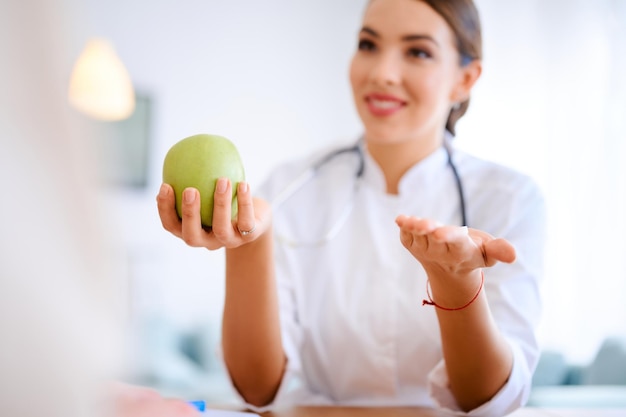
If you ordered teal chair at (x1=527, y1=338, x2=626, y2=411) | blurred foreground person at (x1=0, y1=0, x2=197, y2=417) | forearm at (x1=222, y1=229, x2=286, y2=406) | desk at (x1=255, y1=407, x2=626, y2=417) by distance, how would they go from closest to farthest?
1. blurred foreground person at (x1=0, y1=0, x2=197, y2=417)
2. desk at (x1=255, y1=407, x2=626, y2=417)
3. forearm at (x1=222, y1=229, x2=286, y2=406)
4. teal chair at (x1=527, y1=338, x2=626, y2=411)

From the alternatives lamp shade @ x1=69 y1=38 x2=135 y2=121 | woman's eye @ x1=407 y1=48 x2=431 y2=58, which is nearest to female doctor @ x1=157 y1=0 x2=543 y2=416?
woman's eye @ x1=407 y1=48 x2=431 y2=58

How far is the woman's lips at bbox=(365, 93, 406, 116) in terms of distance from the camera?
1.38 m

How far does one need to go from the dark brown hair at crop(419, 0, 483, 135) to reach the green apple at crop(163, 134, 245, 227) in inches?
25.2

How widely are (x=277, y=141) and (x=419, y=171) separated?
3040 mm

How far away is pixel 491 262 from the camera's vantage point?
831 mm

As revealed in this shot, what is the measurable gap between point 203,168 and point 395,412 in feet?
1.64

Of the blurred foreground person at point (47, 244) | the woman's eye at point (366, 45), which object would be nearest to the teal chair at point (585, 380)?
the woman's eye at point (366, 45)

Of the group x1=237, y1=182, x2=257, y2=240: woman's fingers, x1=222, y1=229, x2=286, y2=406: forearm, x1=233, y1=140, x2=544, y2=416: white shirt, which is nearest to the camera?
x1=237, y1=182, x2=257, y2=240: woman's fingers

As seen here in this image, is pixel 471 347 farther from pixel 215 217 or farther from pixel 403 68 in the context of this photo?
pixel 403 68

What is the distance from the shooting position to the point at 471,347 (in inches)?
41.4

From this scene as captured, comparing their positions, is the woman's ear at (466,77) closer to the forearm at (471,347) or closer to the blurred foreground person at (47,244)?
the forearm at (471,347)

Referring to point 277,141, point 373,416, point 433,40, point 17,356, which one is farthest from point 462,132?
point 17,356

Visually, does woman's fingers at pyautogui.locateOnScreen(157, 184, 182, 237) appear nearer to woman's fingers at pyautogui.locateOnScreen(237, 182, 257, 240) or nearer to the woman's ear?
woman's fingers at pyautogui.locateOnScreen(237, 182, 257, 240)

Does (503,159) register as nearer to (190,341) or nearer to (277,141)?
(277,141)
